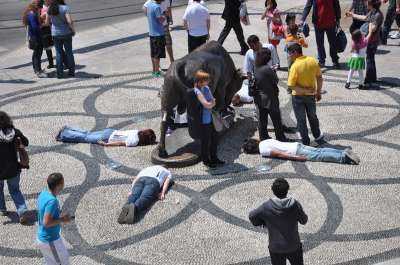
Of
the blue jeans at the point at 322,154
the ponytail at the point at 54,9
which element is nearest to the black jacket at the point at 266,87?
the blue jeans at the point at 322,154

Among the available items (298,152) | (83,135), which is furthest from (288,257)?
(83,135)

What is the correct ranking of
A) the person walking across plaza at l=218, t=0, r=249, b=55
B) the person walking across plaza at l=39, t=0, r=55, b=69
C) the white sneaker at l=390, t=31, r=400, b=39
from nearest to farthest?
the person walking across plaza at l=39, t=0, r=55, b=69
the person walking across plaza at l=218, t=0, r=249, b=55
the white sneaker at l=390, t=31, r=400, b=39

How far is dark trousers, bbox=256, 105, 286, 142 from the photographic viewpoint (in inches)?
448

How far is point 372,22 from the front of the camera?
14812mm

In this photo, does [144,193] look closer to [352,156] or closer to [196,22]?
[352,156]

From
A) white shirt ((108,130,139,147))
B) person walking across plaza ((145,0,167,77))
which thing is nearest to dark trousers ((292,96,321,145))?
white shirt ((108,130,139,147))

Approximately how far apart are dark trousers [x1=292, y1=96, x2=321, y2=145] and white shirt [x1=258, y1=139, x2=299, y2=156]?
438 millimetres

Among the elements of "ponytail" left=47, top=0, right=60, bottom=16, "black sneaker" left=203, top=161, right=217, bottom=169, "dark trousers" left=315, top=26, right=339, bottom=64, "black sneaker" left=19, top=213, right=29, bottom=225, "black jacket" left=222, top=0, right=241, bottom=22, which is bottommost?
"black sneaker" left=19, top=213, right=29, bottom=225

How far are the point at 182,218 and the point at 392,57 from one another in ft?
32.9

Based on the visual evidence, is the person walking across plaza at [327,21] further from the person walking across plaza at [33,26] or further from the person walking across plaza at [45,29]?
the person walking across plaza at [33,26]

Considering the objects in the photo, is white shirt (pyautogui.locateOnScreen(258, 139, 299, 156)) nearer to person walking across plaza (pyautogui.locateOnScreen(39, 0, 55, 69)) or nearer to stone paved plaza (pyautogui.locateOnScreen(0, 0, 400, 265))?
stone paved plaza (pyautogui.locateOnScreen(0, 0, 400, 265))

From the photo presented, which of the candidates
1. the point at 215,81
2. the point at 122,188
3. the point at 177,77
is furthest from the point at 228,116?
the point at 122,188

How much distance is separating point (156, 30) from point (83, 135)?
4.58m

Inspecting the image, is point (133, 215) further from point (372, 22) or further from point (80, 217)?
point (372, 22)
